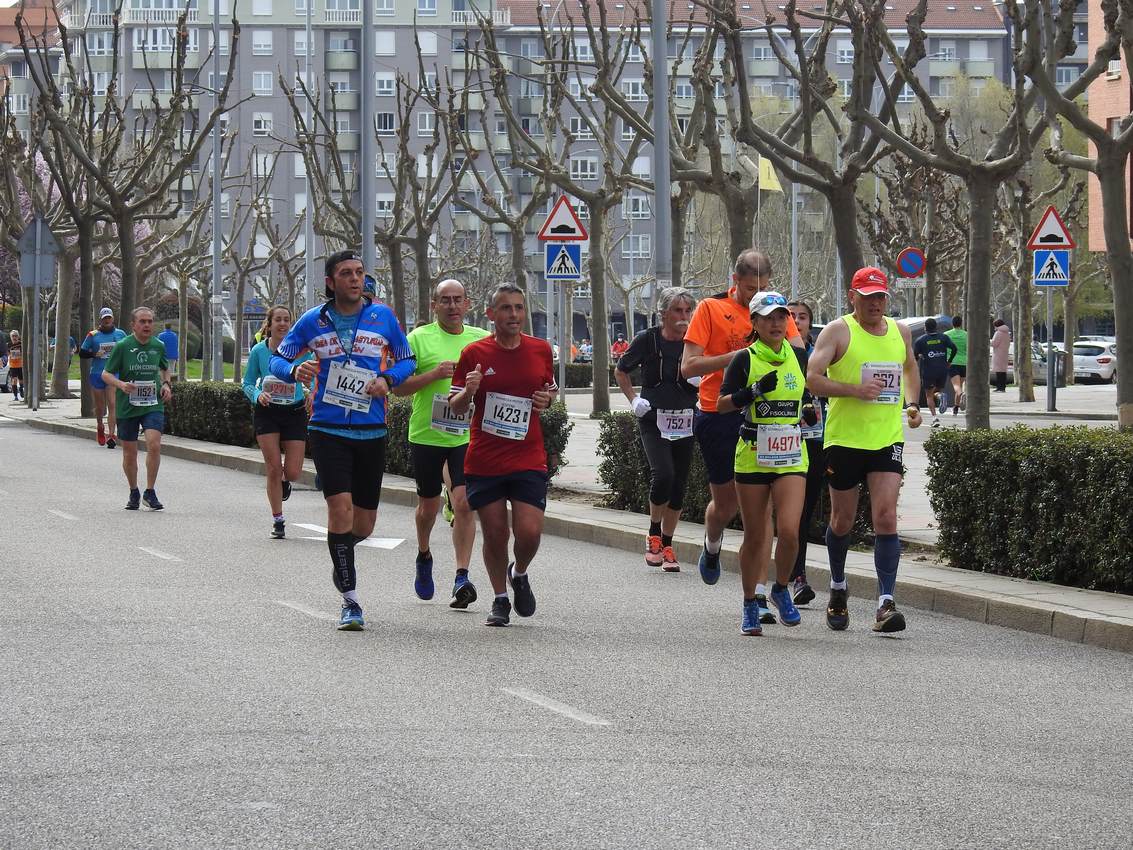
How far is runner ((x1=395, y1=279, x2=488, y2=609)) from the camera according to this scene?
1099 cm

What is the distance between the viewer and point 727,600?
11578mm

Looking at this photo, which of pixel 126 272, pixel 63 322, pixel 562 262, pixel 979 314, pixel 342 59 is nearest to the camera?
pixel 979 314

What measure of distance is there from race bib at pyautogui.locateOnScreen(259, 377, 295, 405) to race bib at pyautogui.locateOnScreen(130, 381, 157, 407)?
11.5ft

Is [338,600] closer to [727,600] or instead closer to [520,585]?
[520,585]

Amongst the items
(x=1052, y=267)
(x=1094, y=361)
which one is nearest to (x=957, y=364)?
(x=1052, y=267)

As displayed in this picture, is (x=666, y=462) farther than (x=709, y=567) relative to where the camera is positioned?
Yes

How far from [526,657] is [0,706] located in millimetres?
2425

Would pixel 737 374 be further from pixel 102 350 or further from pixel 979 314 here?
pixel 102 350

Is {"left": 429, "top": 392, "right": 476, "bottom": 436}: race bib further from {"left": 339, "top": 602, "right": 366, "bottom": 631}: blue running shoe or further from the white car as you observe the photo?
the white car

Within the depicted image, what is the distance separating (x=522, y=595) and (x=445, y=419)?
1.24 metres

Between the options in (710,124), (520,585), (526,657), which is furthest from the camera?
(710,124)

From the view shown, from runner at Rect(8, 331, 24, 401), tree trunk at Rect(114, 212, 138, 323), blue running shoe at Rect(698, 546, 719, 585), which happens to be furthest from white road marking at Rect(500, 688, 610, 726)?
runner at Rect(8, 331, 24, 401)

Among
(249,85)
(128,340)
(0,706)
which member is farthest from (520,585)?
(249,85)

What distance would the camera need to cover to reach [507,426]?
A: 1009cm
